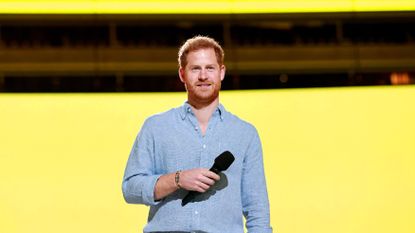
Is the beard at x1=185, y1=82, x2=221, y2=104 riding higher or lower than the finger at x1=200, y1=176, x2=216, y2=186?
higher

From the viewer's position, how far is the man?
1.73 meters

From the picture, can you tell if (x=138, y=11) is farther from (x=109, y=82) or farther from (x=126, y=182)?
(x=126, y=182)

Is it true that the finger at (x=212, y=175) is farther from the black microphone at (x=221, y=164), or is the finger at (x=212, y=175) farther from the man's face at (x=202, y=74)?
the man's face at (x=202, y=74)

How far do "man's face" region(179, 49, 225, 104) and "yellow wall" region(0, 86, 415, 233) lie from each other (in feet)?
3.69

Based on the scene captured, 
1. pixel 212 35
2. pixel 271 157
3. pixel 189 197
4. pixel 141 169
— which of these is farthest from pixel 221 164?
pixel 212 35

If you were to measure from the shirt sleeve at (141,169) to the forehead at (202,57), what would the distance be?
0.67 ft

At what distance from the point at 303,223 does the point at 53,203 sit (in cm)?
103

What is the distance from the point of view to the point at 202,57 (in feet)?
5.90

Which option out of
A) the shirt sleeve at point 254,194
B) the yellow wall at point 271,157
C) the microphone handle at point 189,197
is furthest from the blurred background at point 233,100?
the microphone handle at point 189,197

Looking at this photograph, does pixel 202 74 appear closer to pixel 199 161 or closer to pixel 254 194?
pixel 199 161

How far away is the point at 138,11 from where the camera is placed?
313 cm

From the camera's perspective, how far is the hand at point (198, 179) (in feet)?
5.43

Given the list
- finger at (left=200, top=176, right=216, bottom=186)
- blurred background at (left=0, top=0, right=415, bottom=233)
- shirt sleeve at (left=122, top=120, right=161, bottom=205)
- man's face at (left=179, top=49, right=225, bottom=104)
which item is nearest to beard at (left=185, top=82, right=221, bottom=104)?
man's face at (left=179, top=49, right=225, bottom=104)

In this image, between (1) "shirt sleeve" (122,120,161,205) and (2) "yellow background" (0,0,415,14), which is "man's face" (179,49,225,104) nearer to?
(1) "shirt sleeve" (122,120,161,205)
